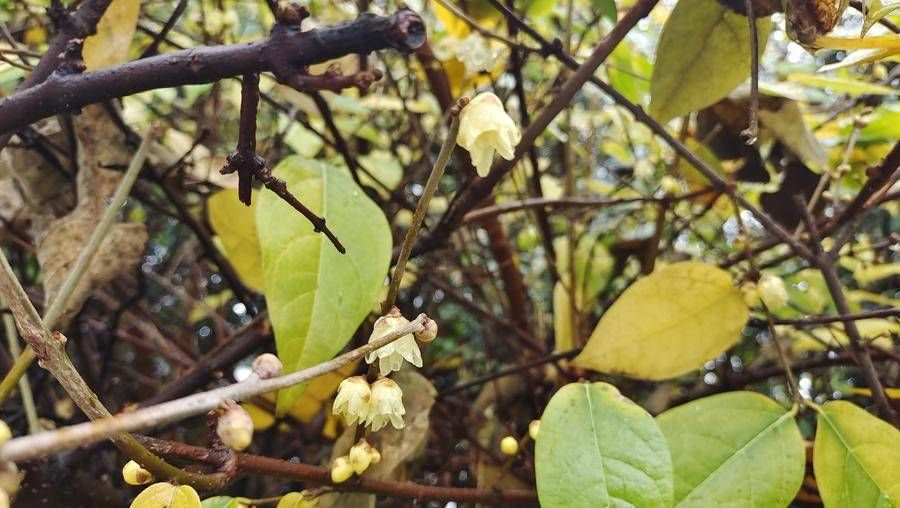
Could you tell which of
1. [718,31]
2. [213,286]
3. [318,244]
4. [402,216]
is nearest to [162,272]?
[213,286]

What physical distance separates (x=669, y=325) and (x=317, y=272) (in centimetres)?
31

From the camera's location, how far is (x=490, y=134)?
40cm

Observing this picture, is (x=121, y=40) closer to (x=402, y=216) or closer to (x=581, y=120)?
(x=402, y=216)

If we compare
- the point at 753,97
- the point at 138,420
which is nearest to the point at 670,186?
the point at 753,97

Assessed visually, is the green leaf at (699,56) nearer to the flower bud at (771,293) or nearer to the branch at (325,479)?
the flower bud at (771,293)

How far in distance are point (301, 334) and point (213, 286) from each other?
3.53ft

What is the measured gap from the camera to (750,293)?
0.63 meters

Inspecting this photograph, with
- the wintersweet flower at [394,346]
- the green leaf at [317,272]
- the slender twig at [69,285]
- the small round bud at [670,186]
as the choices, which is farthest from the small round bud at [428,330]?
the small round bud at [670,186]

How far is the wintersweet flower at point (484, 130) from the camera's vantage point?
0.39 metres

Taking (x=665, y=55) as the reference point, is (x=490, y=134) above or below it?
below

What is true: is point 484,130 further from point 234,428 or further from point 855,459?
point 855,459

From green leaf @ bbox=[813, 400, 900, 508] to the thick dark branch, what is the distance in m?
0.43

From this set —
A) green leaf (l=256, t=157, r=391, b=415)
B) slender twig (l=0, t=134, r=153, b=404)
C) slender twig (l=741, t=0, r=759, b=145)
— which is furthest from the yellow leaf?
slender twig (l=741, t=0, r=759, b=145)

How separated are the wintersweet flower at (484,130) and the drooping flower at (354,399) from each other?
5.5 inches
